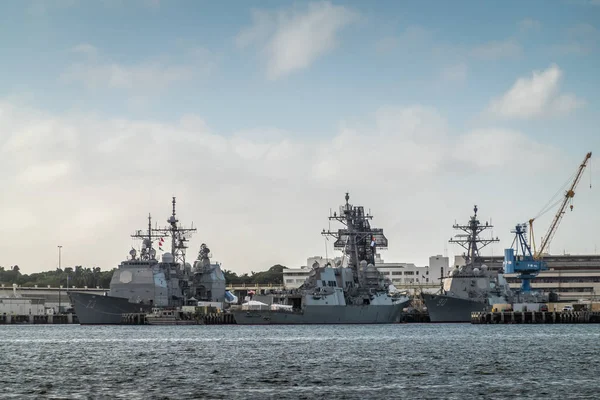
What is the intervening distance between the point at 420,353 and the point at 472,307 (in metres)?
65.1

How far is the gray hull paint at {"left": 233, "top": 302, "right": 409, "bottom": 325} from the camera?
116500 mm

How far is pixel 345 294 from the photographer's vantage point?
123m

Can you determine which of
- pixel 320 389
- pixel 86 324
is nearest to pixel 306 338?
pixel 320 389

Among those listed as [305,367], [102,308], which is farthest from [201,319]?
[305,367]

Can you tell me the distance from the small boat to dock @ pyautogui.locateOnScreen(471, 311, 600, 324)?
36.4 metres

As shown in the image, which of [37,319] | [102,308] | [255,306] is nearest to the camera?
[255,306]

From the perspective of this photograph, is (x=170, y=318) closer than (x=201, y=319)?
Yes

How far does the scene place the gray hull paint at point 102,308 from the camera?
4931 inches

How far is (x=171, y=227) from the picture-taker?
5394 inches

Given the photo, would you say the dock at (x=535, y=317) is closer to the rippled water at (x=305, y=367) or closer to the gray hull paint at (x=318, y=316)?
the gray hull paint at (x=318, y=316)

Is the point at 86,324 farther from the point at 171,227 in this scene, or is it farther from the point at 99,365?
the point at 99,365

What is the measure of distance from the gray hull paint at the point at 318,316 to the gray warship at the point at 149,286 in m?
12.0

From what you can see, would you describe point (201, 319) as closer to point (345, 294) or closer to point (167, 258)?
point (167, 258)

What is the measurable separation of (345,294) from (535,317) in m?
24.4
